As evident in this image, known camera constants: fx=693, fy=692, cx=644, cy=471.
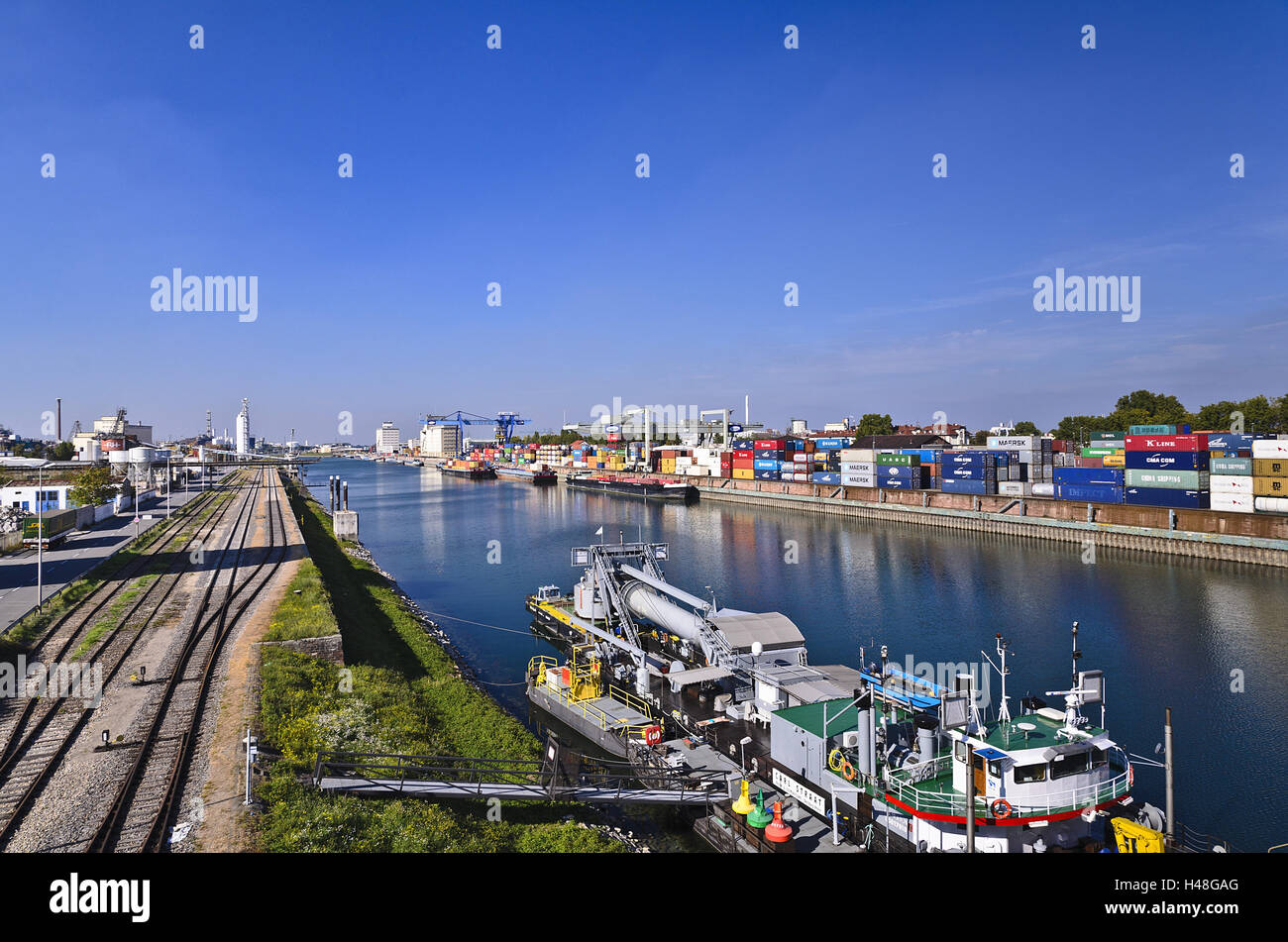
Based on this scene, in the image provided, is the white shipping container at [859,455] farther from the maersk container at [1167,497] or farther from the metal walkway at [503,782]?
the metal walkway at [503,782]

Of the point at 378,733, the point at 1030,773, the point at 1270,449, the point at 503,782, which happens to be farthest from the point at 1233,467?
the point at 378,733

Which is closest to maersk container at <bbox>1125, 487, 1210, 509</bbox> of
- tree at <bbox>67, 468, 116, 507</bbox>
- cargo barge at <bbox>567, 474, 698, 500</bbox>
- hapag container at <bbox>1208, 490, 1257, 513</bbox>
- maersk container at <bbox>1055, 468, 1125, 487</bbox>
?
hapag container at <bbox>1208, 490, 1257, 513</bbox>

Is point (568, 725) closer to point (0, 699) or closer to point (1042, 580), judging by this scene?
point (0, 699)

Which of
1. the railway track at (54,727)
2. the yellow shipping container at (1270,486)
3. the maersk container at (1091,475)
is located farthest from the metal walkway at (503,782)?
the maersk container at (1091,475)

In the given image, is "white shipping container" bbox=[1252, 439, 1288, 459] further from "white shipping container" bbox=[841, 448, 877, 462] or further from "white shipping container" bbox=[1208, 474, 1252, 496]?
"white shipping container" bbox=[841, 448, 877, 462]
